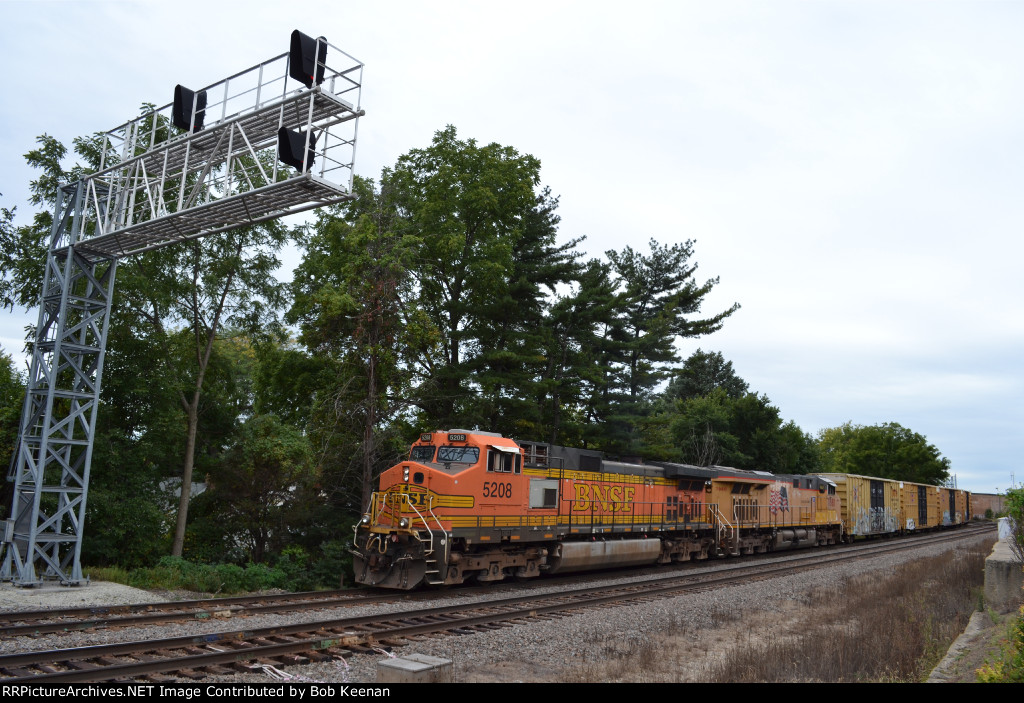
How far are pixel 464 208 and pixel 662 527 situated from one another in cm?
1351

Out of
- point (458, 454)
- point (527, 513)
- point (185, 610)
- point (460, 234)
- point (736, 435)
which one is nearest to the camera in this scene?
point (185, 610)

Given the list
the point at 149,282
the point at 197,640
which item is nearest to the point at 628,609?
the point at 197,640

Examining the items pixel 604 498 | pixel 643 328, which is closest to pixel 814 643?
pixel 604 498

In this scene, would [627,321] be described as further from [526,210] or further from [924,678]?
[924,678]

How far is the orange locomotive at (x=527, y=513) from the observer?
576 inches

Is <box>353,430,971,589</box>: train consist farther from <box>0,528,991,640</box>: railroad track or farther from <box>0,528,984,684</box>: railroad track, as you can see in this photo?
<box>0,528,984,684</box>: railroad track

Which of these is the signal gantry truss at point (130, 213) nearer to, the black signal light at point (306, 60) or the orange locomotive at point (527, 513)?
the black signal light at point (306, 60)

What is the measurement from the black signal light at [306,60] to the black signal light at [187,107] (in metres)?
2.88

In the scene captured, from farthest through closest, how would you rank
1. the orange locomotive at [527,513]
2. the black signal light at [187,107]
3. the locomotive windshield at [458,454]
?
the locomotive windshield at [458,454]
the orange locomotive at [527,513]
the black signal light at [187,107]

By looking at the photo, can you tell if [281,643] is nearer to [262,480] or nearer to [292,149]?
[292,149]

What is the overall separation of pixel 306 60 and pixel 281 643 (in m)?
9.32

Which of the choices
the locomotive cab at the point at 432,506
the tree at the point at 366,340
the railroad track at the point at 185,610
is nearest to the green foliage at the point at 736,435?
the tree at the point at 366,340

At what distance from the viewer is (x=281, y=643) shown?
9336 mm

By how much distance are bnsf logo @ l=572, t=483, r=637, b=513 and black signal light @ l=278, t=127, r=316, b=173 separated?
10.9 metres
